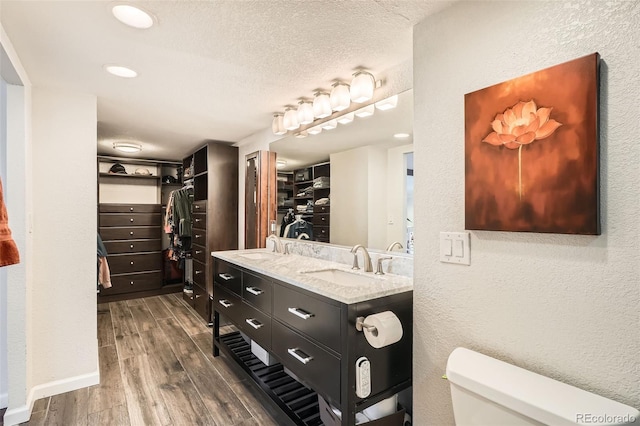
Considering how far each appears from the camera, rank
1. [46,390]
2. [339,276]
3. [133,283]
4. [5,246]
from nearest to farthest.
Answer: [5,246] < [339,276] < [46,390] < [133,283]

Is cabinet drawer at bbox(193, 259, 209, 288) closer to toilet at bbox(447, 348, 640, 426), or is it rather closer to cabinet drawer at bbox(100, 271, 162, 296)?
cabinet drawer at bbox(100, 271, 162, 296)

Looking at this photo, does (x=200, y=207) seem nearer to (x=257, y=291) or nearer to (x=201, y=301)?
(x=201, y=301)

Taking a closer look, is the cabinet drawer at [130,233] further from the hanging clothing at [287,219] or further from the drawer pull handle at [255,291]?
the drawer pull handle at [255,291]

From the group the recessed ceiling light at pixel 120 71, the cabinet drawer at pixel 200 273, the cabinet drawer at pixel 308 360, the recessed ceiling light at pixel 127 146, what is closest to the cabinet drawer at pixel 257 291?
the cabinet drawer at pixel 308 360

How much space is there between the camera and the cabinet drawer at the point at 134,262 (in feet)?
14.6

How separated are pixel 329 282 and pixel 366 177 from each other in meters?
0.79

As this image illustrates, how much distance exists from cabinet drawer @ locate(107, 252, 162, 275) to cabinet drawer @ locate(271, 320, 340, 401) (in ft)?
11.8

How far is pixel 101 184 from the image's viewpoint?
15.5 ft

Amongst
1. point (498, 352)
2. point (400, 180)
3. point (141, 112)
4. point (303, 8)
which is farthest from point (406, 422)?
point (141, 112)

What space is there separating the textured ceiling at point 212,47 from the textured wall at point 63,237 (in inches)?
8.5

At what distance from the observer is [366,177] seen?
82.9 inches

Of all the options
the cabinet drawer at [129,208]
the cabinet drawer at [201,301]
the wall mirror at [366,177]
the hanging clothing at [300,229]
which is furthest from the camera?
the cabinet drawer at [129,208]

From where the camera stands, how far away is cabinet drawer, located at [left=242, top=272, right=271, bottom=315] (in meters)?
1.96

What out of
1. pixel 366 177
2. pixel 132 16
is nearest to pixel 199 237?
pixel 366 177
